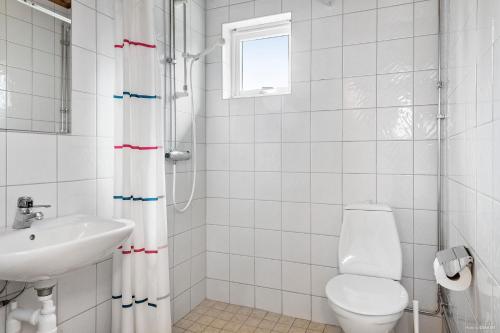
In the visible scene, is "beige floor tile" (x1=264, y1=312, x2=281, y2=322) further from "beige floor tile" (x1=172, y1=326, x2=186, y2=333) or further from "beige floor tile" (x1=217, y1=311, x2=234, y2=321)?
"beige floor tile" (x1=172, y1=326, x2=186, y2=333)

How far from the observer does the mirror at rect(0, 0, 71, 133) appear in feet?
4.38

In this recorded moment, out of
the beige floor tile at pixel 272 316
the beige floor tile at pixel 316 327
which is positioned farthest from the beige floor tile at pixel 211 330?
the beige floor tile at pixel 316 327

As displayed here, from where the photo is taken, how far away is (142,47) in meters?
1.71

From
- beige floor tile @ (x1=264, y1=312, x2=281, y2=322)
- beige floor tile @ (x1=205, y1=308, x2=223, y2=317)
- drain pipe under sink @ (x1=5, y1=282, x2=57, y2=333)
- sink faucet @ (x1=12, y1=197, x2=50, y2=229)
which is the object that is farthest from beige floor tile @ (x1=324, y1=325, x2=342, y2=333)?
sink faucet @ (x1=12, y1=197, x2=50, y2=229)

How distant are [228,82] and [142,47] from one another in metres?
1.03

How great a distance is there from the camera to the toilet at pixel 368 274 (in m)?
1.52

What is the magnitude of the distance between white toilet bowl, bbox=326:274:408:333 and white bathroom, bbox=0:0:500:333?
0.01 metres

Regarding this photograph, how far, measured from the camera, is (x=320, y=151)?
2309mm

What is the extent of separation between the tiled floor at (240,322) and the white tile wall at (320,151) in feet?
0.26

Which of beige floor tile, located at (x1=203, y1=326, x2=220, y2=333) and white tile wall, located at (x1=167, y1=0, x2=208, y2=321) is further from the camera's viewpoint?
white tile wall, located at (x1=167, y1=0, x2=208, y2=321)

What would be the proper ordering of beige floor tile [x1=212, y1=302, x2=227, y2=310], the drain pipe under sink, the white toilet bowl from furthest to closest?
1. beige floor tile [x1=212, y1=302, x2=227, y2=310]
2. the white toilet bowl
3. the drain pipe under sink

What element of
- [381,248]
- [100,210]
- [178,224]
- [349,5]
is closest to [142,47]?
[100,210]

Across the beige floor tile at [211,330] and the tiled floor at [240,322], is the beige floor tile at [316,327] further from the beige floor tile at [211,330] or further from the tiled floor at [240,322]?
the beige floor tile at [211,330]

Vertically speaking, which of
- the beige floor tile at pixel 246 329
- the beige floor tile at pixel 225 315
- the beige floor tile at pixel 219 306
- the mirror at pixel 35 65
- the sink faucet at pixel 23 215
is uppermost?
the mirror at pixel 35 65
